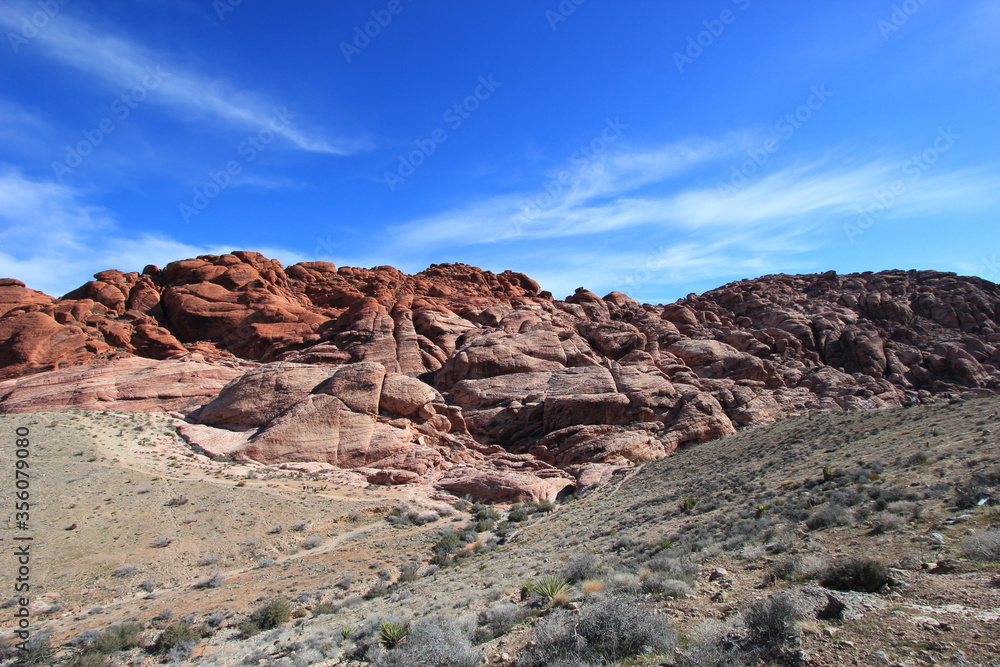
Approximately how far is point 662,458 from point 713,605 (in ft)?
87.3

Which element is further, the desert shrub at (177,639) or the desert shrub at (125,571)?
the desert shrub at (125,571)

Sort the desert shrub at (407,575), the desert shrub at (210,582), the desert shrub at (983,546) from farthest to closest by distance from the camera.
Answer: the desert shrub at (210,582)
the desert shrub at (407,575)
the desert shrub at (983,546)

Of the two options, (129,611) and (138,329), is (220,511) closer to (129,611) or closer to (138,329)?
(129,611)

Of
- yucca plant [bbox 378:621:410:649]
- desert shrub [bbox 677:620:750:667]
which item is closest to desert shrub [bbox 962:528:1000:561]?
desert shrub [bbox 677:620:750:667]

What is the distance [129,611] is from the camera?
647 inches

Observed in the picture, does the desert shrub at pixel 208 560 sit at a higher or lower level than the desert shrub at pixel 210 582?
higher

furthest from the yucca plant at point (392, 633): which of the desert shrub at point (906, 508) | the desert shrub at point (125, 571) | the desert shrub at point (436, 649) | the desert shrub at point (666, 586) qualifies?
the desert shrub at point (125, 571)

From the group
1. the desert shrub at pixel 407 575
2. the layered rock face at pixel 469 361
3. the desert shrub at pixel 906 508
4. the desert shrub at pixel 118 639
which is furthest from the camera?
the layered rock face at pixel 469 361

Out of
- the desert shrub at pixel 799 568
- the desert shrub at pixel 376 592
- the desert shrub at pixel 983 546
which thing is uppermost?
the desert shrub at pixel 983 546

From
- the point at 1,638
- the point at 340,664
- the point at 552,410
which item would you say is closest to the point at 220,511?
the point at 1,638

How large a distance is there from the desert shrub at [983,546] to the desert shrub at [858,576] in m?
1.25

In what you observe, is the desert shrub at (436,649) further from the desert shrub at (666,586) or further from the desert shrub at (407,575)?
the desert shrub at (407,575)

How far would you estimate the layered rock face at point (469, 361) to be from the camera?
3344 cm

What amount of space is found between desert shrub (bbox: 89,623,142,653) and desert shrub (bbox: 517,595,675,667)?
12.7m
